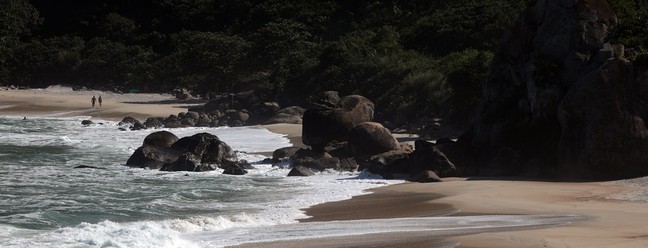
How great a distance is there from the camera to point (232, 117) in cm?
5694

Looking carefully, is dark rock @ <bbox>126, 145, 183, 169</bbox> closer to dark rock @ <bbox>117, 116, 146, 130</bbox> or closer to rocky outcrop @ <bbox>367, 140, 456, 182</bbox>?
rocky outcrop @ <bbox>367, 140, 456, 182</bbox>

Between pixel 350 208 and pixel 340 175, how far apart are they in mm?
7823

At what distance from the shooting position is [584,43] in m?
29.9

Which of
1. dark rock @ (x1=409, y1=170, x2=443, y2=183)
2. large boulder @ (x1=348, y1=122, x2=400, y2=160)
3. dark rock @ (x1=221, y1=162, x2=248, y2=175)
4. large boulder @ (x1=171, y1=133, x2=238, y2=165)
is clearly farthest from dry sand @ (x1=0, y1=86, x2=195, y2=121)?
dark rock @ (x1=409, y1=170, x2=443, y2=183)

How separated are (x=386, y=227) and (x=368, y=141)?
540 inches

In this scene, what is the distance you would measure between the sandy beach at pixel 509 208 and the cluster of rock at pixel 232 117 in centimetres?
2623

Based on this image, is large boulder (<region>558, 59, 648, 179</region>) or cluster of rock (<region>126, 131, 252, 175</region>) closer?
large boulder (<region>558, 59, 648, 179</region>)

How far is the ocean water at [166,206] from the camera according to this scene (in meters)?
19.7

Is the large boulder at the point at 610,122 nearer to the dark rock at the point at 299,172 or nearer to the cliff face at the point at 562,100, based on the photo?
the cliff face at the point at 562,100

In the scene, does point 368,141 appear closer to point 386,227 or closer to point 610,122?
point 610,122

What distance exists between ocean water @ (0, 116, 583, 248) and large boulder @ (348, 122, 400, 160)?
2.32 meters

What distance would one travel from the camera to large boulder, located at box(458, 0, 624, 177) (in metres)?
28.0

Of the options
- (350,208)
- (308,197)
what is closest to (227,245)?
(350,208)

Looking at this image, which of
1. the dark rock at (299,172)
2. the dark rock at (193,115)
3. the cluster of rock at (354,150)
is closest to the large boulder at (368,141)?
the cluster of rock at (354,150)
